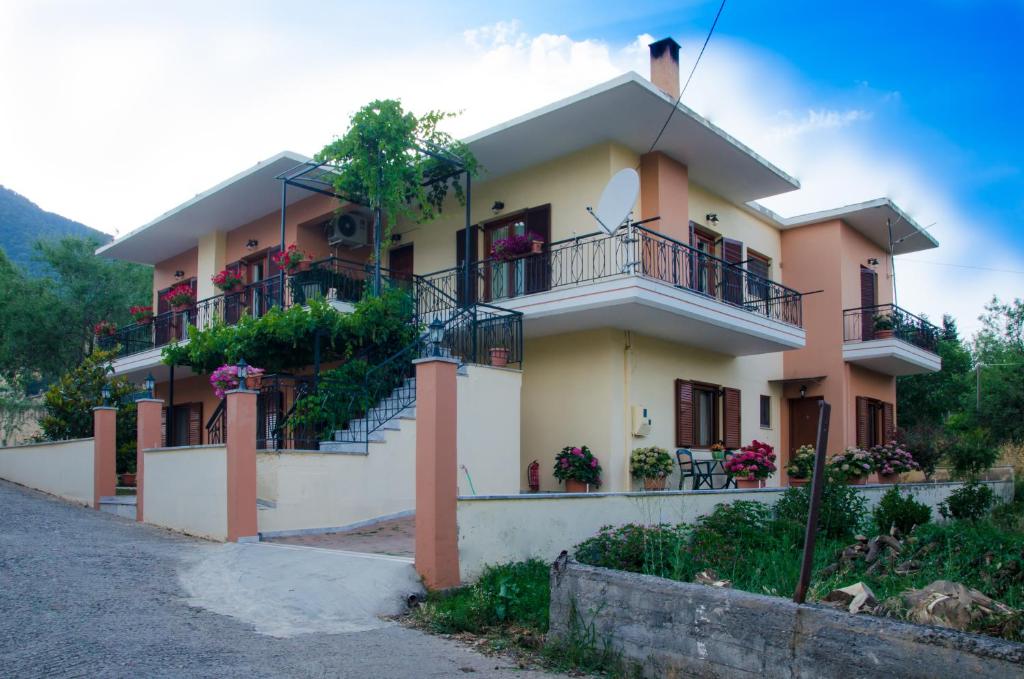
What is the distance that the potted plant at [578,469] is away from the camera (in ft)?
45.3

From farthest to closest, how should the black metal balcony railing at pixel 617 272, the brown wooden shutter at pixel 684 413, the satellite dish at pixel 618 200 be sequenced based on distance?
the brown wooden shutter at pixel 684 413
the black metal balcony railing at pixel 617 272
the satellite dish at pixel 618 200

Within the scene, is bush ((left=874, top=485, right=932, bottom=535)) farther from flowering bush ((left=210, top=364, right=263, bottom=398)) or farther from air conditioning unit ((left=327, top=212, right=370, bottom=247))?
air conditioning unit ((left=327, top=212, right=370, bottom=247))

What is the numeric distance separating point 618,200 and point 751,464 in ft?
16.7

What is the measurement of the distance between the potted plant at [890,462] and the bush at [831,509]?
5993 millimetres

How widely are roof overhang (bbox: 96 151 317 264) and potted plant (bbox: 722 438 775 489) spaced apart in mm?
9799

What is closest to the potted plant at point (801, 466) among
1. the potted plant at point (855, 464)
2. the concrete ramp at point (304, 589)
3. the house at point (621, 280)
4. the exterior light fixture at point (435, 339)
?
the potted plant at point (855, 464)

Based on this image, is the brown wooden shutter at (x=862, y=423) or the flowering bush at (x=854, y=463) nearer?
the flowering bush at (x=854, y=463)

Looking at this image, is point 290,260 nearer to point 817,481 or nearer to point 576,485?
point 576,485

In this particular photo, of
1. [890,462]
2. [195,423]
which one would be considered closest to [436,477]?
[890,462]

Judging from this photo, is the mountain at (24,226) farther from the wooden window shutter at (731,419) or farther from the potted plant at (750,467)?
the potted plant at (750,467)

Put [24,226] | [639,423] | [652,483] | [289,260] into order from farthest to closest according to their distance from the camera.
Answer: [24,226]
[289,260]
[639,423]
[652,483]

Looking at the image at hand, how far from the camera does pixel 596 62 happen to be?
45.1ft

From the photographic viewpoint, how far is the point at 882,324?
1880 cm

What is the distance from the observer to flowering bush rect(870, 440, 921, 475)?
17.0m
